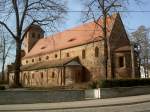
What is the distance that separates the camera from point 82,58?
189ft

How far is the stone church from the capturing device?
50094 millimetres

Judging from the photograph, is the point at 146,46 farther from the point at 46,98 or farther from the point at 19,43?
the point at 46,98

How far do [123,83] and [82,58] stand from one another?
90.7 ft

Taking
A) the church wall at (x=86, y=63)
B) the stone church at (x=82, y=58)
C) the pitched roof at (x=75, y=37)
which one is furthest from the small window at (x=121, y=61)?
the pitched roof at (x=75, y=37)

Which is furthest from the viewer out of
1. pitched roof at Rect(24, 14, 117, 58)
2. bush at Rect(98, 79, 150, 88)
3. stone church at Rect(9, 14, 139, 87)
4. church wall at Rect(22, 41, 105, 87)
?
pitched roof at Rect(24, 14, 117, 58)

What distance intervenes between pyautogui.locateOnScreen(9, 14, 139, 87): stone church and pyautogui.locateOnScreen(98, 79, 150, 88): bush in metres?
12.2

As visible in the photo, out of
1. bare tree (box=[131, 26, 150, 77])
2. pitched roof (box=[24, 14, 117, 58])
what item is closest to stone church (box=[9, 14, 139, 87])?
pitched roof (box=[24, 14, 117, 58])

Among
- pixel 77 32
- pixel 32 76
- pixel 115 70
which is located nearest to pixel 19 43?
pixel 115 70

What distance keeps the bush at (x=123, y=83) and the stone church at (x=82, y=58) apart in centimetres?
1216

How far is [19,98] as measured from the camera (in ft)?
82.4

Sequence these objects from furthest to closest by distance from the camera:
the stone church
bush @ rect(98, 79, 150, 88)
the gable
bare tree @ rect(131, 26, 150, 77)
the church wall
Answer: bare tree @ rect(131, 26, 150, 77) < the church wall < the gable < the stone church < bush @ rect(98, 79, 150, 88)

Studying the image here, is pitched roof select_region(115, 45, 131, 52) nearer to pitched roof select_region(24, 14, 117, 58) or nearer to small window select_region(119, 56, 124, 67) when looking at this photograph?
small window select_region(119, 56, 124, 67)

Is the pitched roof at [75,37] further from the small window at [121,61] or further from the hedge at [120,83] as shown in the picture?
the hedge at [120,83]

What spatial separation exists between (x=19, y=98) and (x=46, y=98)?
2.16 meters
